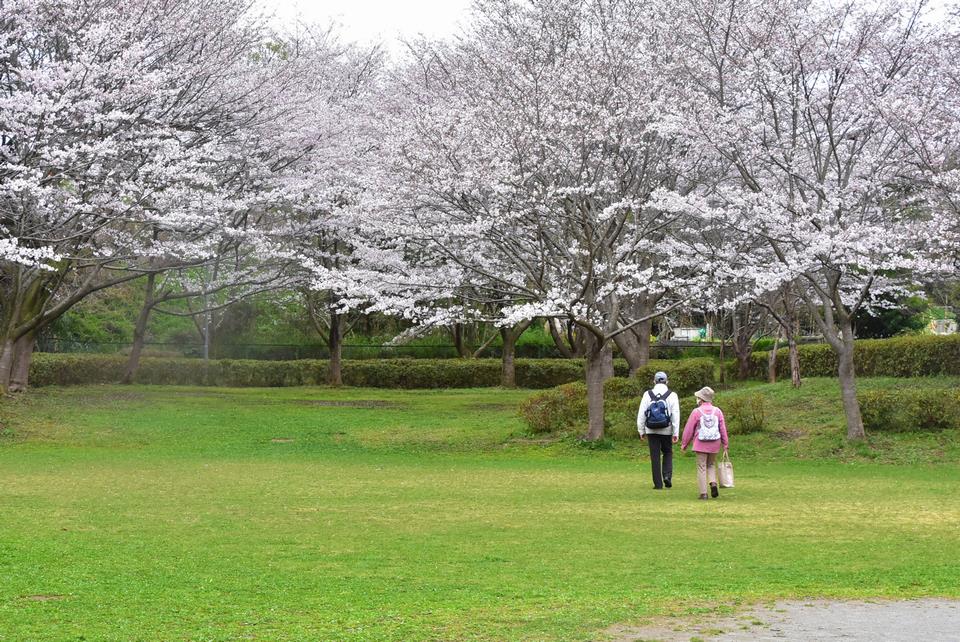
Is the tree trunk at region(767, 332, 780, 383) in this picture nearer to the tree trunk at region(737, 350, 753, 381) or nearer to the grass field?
the tree trunk at region(737, 350, 753, 381)

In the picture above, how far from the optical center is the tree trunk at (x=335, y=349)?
36.0 m

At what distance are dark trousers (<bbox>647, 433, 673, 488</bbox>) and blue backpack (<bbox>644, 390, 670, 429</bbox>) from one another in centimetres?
23

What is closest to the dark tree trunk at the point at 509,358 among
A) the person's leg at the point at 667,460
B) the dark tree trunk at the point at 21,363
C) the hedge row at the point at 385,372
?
the hedge row at the point at 385,372

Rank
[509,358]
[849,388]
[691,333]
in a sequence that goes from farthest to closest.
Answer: [691,333]
[509,358]
[849,388]

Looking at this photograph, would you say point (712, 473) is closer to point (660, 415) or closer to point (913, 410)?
point (660, 415)

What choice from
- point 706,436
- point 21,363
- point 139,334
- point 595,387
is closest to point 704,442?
point 706,436

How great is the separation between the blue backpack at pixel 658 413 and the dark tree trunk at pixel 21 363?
1880cm

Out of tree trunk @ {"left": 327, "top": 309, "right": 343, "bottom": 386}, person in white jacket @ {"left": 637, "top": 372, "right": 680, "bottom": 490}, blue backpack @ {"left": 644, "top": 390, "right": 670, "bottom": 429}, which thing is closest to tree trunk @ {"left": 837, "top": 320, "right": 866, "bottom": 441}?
person in white jacket @ {"left": 637, "top": 372, "right": 680, "bottom": 490}

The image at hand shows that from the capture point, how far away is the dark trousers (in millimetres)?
13744

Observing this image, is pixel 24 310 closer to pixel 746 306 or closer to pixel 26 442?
pixel 26 442

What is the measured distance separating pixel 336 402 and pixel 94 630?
24934 millimetres

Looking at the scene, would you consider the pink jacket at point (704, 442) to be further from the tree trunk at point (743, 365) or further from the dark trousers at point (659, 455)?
the tree trunk at point (743, 365)

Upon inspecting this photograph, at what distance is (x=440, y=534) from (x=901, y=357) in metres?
18.4

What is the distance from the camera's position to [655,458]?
546 inches
